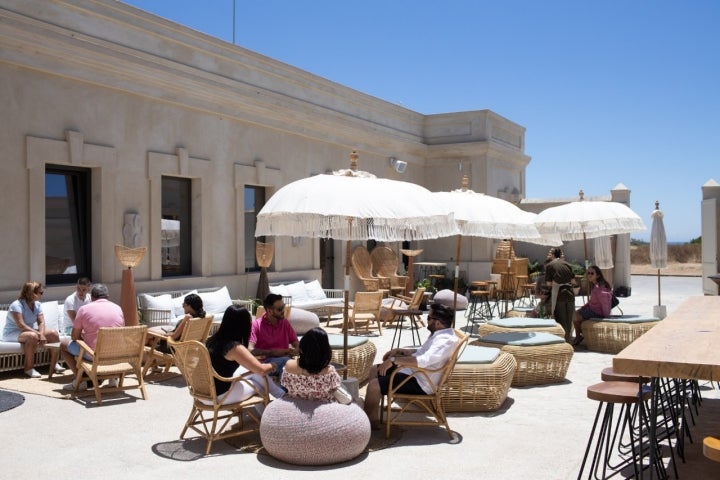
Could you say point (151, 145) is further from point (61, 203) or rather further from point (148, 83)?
point (61, 203)

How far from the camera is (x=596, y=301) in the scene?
11477 millimetres

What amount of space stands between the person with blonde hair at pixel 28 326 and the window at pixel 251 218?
5.95 metres

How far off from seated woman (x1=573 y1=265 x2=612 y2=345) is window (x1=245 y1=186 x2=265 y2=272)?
6851 millimetres

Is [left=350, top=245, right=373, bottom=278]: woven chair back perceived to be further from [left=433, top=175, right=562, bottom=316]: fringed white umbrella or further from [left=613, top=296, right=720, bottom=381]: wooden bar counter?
[left=613, top=296, right=720, bottom=381]: wooden bar counter

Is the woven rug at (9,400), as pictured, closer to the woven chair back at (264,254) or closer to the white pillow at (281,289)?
the woven chair back at (264,254)

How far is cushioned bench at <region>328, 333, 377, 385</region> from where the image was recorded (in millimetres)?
8156

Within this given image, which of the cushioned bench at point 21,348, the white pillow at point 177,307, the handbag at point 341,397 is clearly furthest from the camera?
the white pillow at point 177,307

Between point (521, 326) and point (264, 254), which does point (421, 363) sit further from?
point (264, 254)

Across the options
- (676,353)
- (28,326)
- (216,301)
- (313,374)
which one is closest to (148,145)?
(216,301)

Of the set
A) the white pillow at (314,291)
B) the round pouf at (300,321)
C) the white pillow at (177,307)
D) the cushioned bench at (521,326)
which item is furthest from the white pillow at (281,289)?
the cushioned bench at (521,326)

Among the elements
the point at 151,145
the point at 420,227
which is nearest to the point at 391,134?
the point at 151,145

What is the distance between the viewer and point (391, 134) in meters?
19.5

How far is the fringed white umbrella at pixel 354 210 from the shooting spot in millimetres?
6516

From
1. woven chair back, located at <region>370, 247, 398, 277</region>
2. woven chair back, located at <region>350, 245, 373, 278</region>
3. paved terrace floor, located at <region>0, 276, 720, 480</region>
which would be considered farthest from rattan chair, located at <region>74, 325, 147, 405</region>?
woven chair back, located at <region>370, 247, 398, 277</region>
